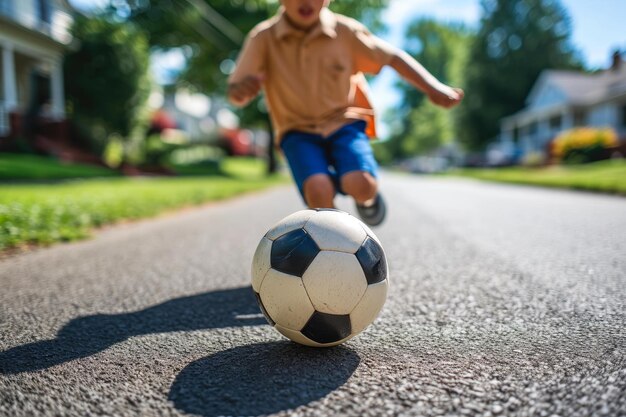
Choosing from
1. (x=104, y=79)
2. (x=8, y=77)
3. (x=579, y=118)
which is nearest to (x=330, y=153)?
(x=8, y=77)

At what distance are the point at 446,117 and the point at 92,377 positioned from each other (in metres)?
60.2

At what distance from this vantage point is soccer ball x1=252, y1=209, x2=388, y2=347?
2016mm

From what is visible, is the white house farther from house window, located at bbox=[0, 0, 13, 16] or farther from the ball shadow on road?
the ball shadow on road

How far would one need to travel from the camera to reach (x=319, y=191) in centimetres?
A: 316

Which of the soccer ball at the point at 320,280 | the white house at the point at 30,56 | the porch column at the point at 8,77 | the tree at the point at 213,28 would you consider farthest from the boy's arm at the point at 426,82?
the tree at the point at 213,28

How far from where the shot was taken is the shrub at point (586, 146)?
2316cm

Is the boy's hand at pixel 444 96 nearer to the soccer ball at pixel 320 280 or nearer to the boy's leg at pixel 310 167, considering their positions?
the boy's leg at pixel 310 167

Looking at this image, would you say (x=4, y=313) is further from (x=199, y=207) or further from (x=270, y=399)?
(x=199, y=207)

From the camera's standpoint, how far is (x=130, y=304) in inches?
118

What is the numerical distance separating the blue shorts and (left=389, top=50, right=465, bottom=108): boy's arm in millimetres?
500

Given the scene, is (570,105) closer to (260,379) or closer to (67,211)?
(67,211)

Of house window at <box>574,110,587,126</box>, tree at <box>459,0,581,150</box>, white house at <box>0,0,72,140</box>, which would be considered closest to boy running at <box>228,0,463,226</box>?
white house at <box>0,0,72,140</box>

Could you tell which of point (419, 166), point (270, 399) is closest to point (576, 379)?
point (270, 399)

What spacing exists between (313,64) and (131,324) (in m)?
2.06
